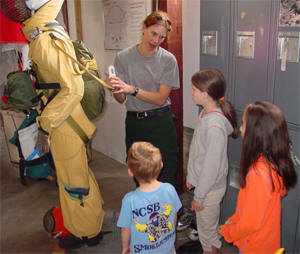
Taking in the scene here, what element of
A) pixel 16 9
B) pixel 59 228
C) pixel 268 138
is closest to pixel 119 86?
pixel 16 9

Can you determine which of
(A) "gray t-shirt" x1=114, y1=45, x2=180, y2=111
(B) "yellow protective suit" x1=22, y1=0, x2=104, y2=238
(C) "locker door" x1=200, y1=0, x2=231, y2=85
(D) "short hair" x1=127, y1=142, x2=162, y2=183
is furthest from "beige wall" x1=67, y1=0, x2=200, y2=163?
(D) "short hair" x1=127, y1=142, x2=162, y2=183

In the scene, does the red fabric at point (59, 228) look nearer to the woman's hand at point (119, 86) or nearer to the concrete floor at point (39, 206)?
the concrete floor at point (39, 206)

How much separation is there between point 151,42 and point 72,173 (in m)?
1.15

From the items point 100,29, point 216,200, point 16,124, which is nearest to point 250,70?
point 216,200

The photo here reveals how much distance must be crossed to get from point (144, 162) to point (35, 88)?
121 cm

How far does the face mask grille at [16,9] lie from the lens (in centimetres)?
216

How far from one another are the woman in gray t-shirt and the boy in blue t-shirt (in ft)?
2.54

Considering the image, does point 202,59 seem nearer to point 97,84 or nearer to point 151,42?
point 151,42

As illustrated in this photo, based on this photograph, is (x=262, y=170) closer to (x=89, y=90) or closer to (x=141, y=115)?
(x=141, y=115)

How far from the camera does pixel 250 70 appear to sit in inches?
87.7

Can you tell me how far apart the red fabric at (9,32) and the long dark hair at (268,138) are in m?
2.59

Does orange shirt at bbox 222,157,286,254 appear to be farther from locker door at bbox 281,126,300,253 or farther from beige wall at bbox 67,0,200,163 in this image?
beige wall at bbox 67,0,200,163

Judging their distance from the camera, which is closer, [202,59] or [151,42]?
[151,42]

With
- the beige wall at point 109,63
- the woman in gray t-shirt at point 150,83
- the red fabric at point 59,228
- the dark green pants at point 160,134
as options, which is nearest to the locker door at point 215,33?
the woman in gray t-shirt at point 150,83
